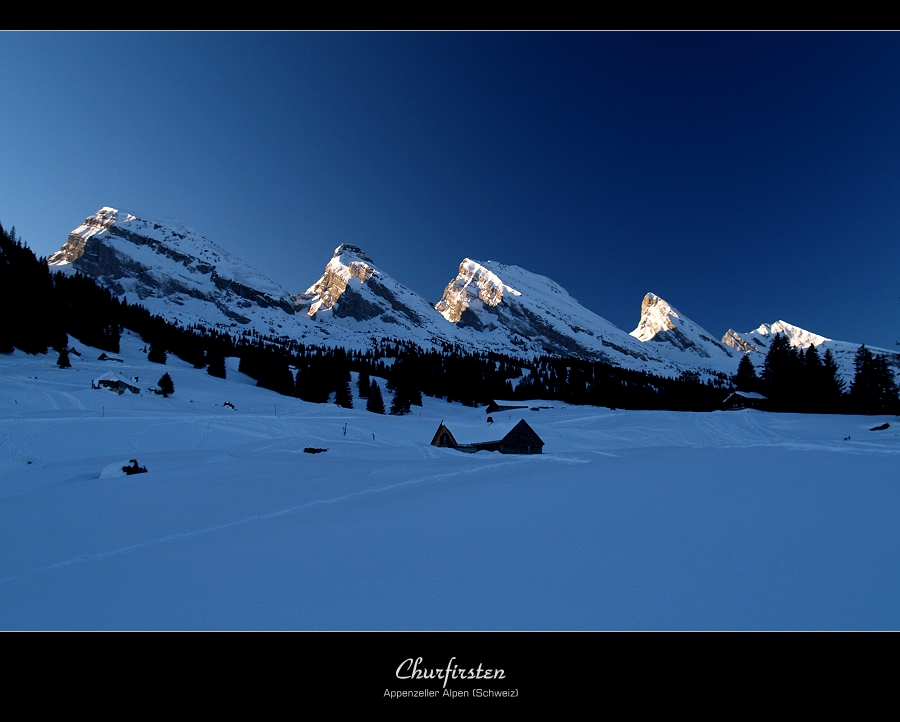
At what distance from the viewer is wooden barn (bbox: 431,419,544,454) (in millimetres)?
33875

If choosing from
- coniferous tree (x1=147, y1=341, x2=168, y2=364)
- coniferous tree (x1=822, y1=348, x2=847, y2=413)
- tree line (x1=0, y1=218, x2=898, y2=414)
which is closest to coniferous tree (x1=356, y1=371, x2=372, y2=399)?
tree line (x1=0, y1=218, x2=898, y2=414)

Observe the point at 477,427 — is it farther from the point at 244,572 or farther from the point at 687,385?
the point at 687,385

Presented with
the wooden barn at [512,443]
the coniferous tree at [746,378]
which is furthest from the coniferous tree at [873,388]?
the wooden barn at [512,443]

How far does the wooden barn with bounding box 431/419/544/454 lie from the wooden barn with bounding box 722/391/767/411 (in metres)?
54.6

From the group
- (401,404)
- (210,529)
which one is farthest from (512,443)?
(401,404)

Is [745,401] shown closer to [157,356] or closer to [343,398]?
[343,398]

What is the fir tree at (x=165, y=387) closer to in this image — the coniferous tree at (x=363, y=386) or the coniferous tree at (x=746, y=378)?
the coniferous tree at (x=363, y=386)

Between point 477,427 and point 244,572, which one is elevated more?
point 244,572
